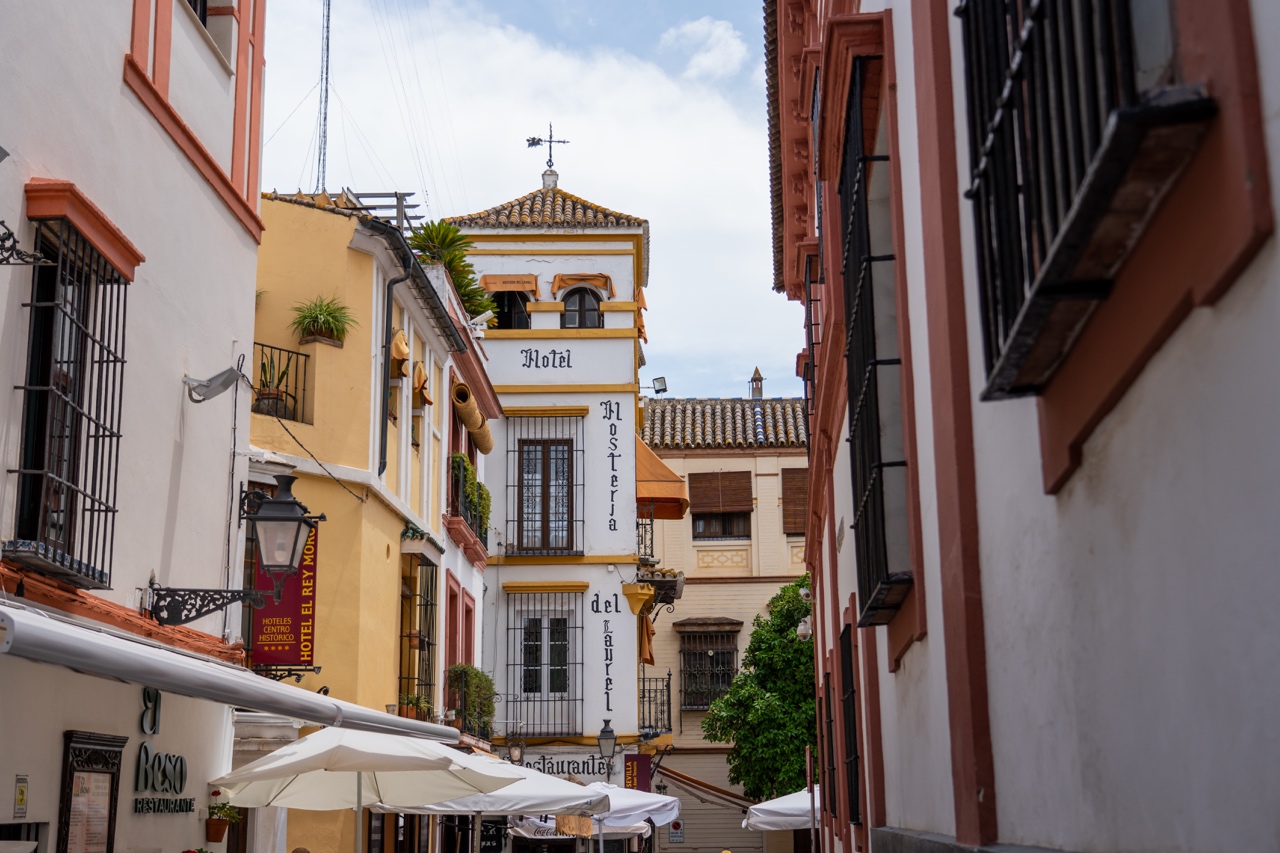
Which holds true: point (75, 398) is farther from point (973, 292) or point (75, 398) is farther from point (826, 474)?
point (826, 474)

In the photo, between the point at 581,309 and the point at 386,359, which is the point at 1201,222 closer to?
the point at 386,359

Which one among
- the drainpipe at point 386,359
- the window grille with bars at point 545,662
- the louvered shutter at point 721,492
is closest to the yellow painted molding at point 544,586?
the window grille with bars at point 545,662

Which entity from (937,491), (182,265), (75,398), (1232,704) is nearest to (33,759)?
(75,398)

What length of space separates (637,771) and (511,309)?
9.66 meters

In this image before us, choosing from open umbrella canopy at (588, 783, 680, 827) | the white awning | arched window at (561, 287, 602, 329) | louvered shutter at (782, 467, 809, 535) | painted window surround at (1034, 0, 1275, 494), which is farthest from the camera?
louvered shutter at (782, 467, 809, 535)

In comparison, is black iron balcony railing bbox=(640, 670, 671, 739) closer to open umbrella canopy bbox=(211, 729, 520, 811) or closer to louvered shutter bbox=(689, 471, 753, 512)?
louvered shutter bbox=(689, 471, 753, 512)

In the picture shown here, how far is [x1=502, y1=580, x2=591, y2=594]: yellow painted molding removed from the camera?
28641 millimetres

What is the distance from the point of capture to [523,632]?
28.7 meters

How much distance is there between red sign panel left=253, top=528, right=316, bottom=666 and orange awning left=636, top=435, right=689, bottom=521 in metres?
15.5

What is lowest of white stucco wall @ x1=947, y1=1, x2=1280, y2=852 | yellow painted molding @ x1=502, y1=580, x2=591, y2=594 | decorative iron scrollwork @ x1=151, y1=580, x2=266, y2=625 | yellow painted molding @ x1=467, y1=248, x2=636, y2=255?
white stucco wall @ x1=947, y1=1, x2=1280, y2=852

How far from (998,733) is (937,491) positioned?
101 centimetres

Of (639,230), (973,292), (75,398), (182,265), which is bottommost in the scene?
(973,292)

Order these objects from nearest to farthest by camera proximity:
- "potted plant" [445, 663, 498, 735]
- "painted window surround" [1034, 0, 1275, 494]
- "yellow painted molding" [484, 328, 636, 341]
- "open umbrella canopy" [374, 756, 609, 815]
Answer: "painted window surround" [1034, 0, 1275, 494] < "open umbrella canopy" [374, 756, 609, 815] < "potted plant" [445, 663, 498, 735] < "yellow painted molding" [484, 328, 636, 341]

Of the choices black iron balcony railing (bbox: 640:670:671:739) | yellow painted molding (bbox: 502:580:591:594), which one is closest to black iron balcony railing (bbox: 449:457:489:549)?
yellow painted molding (bbox: 502:580:591:594)
